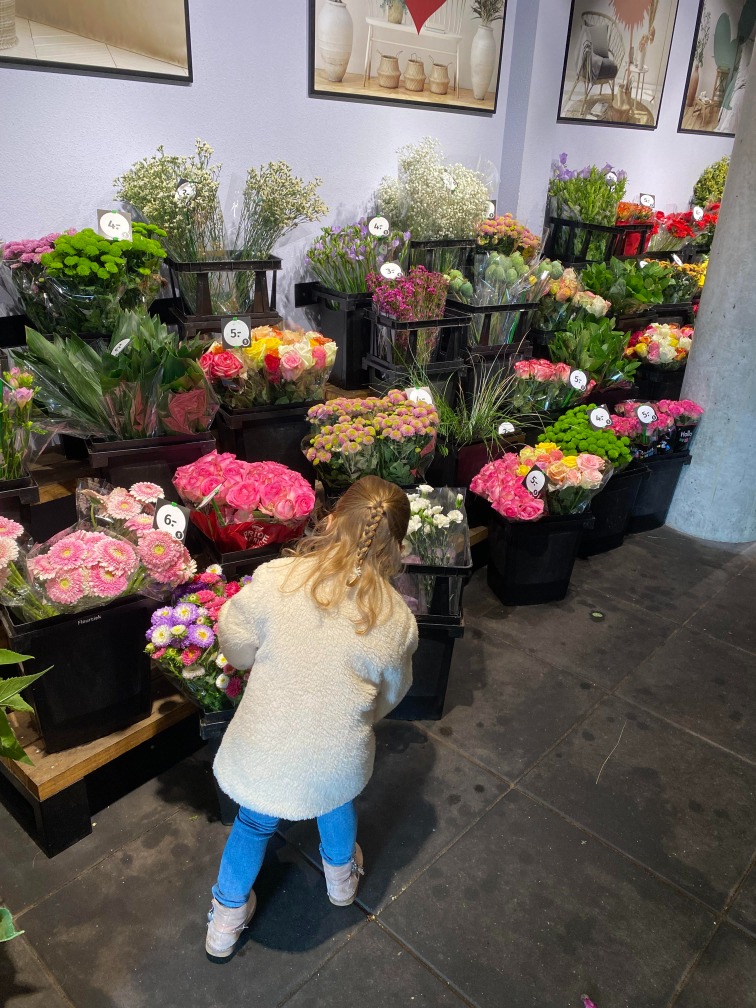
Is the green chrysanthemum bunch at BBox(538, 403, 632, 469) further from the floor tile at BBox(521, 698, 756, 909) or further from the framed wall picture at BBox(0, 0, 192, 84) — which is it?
the framed wall picture at BBox(0, 0, 192, 84)

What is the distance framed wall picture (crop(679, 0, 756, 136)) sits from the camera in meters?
5.07

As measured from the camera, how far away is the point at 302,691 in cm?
140

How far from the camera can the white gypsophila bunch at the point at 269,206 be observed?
297cm

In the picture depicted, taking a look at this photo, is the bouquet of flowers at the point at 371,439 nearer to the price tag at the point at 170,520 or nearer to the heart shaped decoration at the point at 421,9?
the price tag at the point at 170,520

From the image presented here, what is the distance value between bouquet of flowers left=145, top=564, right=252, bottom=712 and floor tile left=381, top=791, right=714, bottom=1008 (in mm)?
666

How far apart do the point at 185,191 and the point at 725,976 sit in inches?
115

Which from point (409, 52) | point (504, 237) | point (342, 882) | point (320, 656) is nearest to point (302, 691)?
point (320, 656)

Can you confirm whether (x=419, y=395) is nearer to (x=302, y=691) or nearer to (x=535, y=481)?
(x=535, y=481)

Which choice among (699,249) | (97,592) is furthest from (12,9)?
(699,249)

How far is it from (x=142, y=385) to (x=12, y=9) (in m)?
1.38

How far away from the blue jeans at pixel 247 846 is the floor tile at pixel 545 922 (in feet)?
1.01

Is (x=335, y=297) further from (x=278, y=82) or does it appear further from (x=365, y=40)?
(x=365, y=40)

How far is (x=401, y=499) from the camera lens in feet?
4.72

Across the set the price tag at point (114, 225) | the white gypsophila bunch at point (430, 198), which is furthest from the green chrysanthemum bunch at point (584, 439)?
the price tag at point (114, 225)
